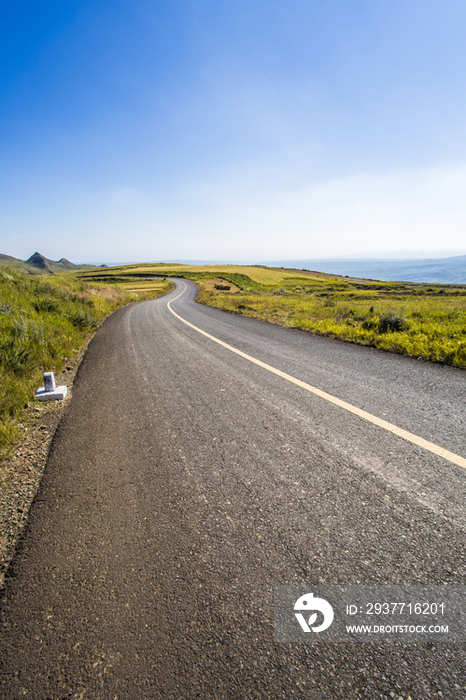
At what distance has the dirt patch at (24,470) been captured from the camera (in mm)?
2207

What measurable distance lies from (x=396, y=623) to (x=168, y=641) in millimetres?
1161

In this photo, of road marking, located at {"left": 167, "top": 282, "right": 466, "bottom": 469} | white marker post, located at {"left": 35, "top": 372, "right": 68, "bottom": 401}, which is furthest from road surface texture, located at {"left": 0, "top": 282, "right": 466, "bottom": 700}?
white marker post, located at {"left": 35, "top": 372, "right": 68, "bottom": 401}

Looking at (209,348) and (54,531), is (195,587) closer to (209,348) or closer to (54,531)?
(54,531)

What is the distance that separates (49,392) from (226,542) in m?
3.91

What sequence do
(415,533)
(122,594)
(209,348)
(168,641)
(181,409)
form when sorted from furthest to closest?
(209,348), (181,409), (415,533), (122,594), (168,641)

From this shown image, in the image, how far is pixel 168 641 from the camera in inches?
56.6

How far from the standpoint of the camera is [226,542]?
193 cm

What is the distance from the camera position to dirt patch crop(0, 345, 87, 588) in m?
2.21

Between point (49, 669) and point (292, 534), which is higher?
point (292, 534)

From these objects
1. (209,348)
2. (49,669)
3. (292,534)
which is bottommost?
(49,669)

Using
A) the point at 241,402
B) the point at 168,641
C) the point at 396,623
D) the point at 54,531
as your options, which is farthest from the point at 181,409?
the point at 396,623

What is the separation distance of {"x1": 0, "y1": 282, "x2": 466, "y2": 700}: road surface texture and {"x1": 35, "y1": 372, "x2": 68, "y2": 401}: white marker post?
0.75 metres

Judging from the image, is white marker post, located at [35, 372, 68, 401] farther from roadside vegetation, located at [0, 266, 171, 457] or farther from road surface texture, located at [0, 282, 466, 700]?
road surface texture, located at [0, 282, 466, 700]

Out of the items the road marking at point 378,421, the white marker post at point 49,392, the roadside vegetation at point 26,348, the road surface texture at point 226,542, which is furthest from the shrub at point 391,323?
the roadside vegetation at point 26,348
